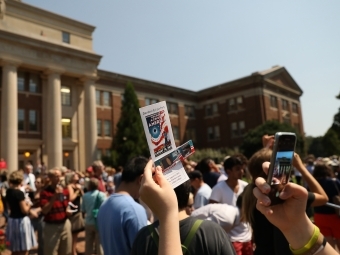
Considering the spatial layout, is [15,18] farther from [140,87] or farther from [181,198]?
[181,198]

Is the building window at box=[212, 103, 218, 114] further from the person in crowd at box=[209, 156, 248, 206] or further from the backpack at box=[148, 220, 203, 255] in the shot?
the backpack at box=[148, 220, 203, 255]

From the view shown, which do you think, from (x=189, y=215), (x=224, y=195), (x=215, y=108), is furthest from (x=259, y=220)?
(x=215, y=108)

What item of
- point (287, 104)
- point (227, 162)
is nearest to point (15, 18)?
point (227, 162)

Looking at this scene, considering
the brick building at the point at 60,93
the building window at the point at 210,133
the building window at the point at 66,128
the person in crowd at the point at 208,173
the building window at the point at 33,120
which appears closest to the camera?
the person in crowd at the point at 208,173

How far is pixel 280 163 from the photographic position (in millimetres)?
1323

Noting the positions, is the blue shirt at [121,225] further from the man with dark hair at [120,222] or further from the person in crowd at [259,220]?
the person in crowd at [259,220]

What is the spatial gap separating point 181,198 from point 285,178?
3.59 feet

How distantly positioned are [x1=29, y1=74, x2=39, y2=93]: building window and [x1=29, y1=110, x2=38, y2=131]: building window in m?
2.18

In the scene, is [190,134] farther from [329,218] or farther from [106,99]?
[329,218]

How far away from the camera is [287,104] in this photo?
162 ft

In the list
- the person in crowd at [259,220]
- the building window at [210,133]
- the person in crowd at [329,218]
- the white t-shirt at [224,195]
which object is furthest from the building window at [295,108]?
the person in crowd at [259,220]

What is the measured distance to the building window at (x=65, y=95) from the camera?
3222 centimetres

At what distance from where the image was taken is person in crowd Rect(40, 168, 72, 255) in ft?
20.1

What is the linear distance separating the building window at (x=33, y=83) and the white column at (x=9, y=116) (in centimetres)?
275
